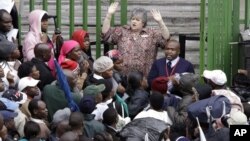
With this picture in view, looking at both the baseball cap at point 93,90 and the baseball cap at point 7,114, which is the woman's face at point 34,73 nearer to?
the baseball cap at point 93,90

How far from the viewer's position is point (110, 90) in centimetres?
1584

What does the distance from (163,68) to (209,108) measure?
6.68 feet

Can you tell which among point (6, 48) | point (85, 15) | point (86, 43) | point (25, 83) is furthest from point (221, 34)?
point (25, 83)

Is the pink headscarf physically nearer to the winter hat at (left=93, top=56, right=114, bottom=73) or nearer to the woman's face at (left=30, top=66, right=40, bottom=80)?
the winter hat at (left=93, top=56, right=114, bottom=73)

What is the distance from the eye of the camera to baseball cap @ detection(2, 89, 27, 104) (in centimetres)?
1500

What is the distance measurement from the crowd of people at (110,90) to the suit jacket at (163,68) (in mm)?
12

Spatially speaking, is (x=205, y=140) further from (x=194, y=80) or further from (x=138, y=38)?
(x=138, y=38)

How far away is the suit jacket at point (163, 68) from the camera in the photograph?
1711cm

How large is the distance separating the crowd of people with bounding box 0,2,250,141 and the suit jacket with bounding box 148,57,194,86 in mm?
12

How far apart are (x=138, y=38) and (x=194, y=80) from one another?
134cm

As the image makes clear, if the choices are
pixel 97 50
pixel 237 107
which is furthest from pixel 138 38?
pixel 237 107

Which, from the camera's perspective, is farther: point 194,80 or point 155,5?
point 155,5

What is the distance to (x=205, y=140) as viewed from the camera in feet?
48.1

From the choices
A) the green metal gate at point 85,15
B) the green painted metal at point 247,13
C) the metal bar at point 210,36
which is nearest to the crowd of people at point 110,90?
the green metal gate at point 85,15
